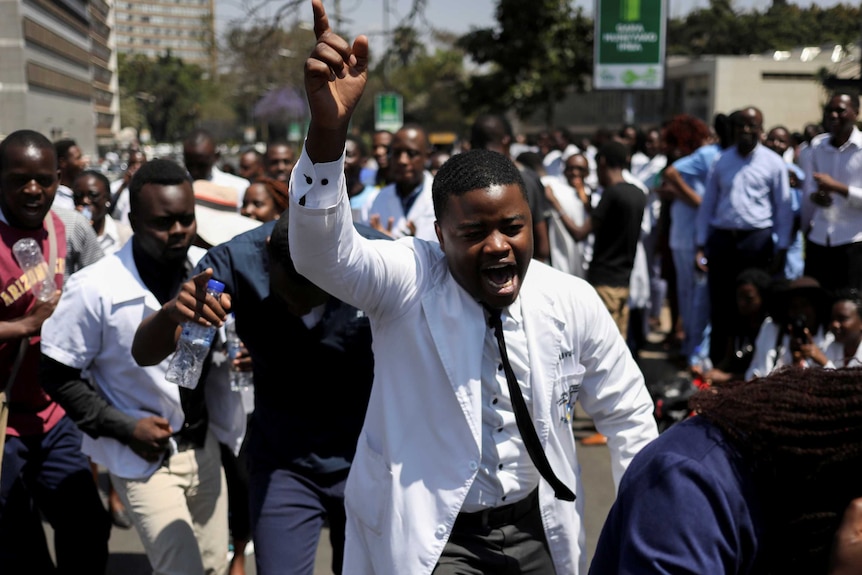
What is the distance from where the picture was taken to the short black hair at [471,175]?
8.73 feet

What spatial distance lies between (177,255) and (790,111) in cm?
3803

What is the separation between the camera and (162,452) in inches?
148

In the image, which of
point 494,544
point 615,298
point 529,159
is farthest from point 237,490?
point 529,159

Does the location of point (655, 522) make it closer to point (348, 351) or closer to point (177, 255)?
point (348, 351)

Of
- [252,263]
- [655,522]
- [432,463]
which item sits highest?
[252,263]

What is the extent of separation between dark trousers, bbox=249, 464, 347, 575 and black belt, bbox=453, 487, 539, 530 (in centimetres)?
91

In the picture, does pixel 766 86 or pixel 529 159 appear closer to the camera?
pixel 529 159

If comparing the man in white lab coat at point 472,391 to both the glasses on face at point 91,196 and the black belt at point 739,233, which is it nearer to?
the glasses on face at point 91,196

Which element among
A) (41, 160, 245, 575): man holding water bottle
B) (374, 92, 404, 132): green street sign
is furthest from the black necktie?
(374, 92, 404, 132): green street sign

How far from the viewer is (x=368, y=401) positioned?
350 centimetres

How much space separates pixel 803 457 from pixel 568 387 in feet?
3.93

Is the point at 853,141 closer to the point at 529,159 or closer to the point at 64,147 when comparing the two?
the point at 529,159

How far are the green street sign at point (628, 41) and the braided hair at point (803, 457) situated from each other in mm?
16062

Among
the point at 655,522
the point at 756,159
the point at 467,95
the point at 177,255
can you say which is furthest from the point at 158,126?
the point at 655,522
